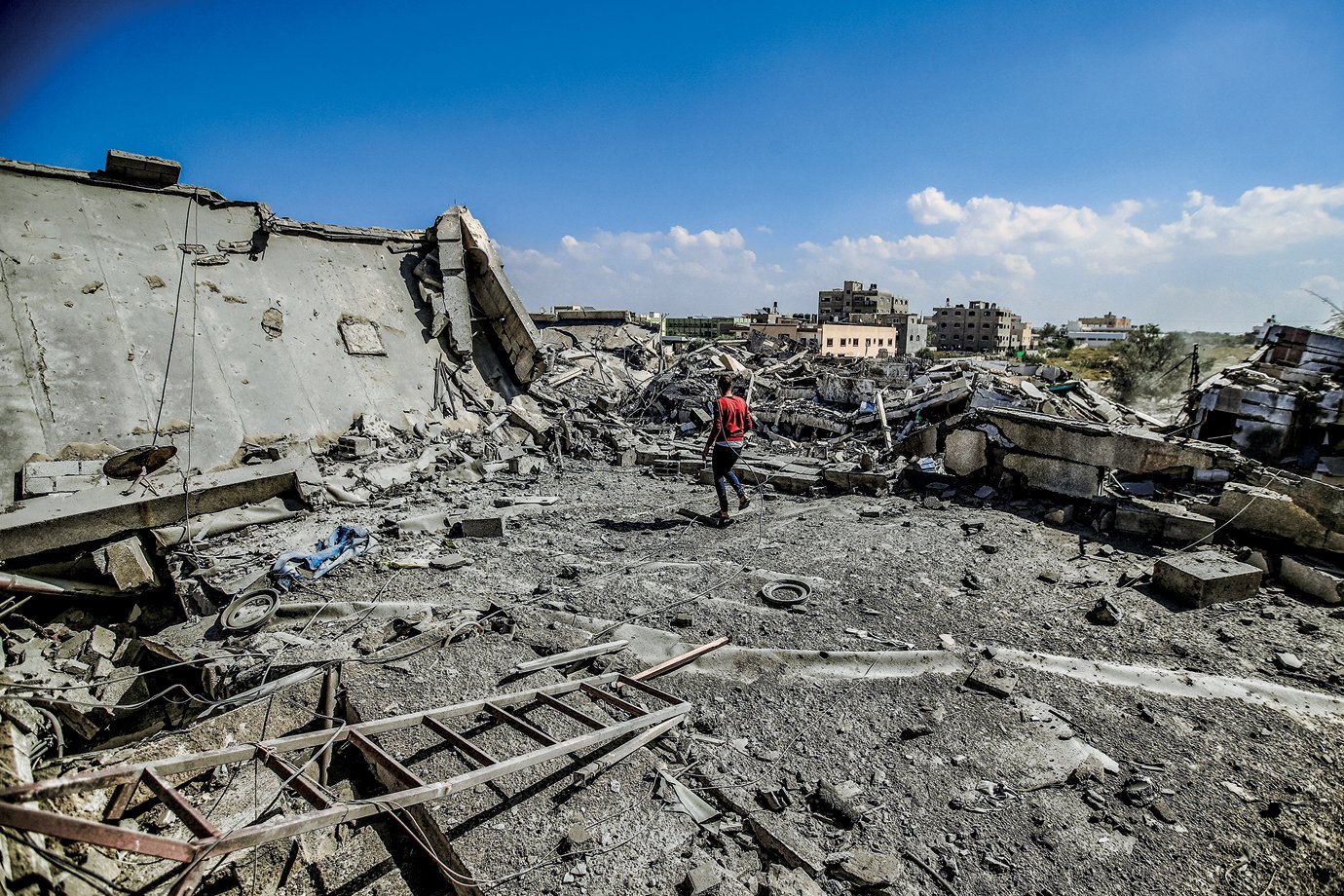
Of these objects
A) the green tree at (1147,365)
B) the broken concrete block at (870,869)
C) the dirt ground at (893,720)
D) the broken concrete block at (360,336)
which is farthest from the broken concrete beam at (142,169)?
the green tree at (1147,365)

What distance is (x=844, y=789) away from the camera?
10.7 ft

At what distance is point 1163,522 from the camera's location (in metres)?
6.55

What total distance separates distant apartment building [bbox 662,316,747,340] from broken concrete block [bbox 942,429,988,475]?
212ft

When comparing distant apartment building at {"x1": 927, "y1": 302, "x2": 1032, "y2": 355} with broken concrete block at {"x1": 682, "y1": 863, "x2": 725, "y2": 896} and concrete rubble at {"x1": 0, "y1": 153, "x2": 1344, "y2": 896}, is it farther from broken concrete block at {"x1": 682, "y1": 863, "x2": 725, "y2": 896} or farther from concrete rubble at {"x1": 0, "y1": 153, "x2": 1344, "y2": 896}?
broken concrete block at {"x1": 682, "y1": 863, "x2": 725, "y2": 896}

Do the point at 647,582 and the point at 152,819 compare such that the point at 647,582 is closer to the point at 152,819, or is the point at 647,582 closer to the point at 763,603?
the point at 763,603

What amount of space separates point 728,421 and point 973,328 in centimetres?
8335

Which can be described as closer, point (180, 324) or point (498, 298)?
point (180, 324)

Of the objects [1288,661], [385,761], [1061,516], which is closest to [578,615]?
[385,761]

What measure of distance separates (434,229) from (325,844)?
10.9 metres

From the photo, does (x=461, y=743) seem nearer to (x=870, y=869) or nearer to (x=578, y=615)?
(x=578, y=615)

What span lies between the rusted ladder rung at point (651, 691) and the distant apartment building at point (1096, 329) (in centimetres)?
10223

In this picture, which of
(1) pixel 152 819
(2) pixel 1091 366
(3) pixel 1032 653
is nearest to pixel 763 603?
(3) pixel 1032 653

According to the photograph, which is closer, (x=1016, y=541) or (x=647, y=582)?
(x=647, y=582)

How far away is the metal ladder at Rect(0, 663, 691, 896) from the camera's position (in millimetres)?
2100
